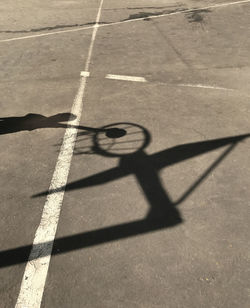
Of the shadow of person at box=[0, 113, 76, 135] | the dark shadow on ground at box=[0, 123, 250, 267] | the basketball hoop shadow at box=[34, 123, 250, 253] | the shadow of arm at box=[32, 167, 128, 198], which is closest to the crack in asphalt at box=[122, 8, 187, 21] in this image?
the shadow of person at box=[0, 113, 76, 135]

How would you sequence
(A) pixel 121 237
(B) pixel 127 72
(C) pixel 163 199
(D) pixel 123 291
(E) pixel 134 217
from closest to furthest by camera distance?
(D) pixel 123 291, (A) pixel 121 237, (E) pixel 134 217, (C) pixel 163 199, (B) pixel 127 72

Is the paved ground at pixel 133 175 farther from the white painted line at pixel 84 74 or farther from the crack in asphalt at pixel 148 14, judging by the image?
the crack in asphalt at pixel 148 14

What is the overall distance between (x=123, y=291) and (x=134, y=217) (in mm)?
1180

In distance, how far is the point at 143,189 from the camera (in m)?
5.26

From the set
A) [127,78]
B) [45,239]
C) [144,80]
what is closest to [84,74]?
[127,78]

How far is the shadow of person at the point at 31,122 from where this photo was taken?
23.1ft

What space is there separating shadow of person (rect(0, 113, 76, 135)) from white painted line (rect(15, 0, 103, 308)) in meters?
0.71

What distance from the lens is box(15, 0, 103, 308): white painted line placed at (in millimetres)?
3734

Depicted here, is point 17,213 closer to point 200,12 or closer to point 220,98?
point 220,98

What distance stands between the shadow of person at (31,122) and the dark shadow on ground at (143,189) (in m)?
1.11

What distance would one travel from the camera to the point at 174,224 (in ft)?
15.2

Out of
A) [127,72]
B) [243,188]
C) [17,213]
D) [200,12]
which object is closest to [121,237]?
[17,213]

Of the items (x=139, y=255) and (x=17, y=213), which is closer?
(x=139, y=255)

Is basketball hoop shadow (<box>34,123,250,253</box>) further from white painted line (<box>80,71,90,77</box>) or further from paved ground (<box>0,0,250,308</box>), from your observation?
white painted line (<box>80,71,90,77</box>)
